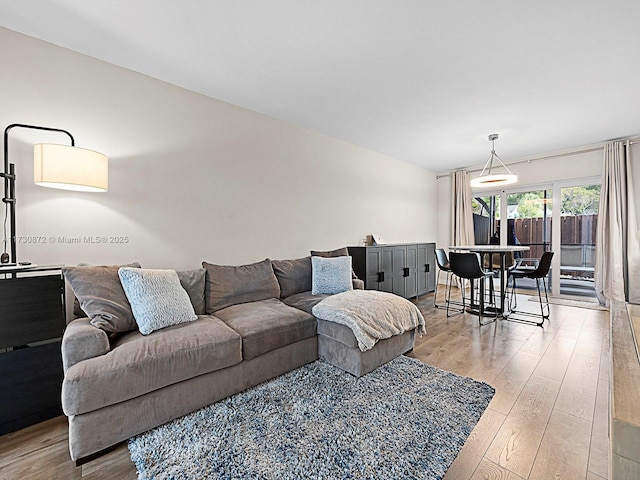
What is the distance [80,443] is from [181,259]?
5.28 ft

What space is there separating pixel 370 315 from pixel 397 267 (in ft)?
7.38

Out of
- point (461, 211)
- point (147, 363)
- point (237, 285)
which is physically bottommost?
point (147, 363)

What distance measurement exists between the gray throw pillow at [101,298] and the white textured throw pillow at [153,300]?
0.17ft

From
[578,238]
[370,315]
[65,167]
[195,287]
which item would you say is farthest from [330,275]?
[578,238]

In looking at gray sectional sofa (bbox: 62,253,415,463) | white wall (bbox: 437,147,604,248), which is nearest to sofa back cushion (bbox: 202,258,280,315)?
gray sectional sofa (bbox: 62,253,415,463)

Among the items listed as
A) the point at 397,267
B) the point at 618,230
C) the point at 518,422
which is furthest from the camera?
the point at 397,267

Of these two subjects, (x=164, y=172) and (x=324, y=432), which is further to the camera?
(x=164, y=172)

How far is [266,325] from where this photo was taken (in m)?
2.19

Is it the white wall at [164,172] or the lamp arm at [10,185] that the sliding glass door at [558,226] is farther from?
the lamp arm at [10,185]

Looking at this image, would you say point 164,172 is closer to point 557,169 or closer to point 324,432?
point 324,432

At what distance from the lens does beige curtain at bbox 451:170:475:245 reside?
593 centimetres

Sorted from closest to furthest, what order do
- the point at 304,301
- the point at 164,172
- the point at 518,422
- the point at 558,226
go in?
the point at 518,422 < the point at 164,172 < the point at 304,301 < the point at 558,226

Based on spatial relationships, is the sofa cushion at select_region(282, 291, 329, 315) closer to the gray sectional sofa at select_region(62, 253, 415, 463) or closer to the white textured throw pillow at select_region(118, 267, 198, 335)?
the gray sectional sofa at select_region(62, 253, 415, 463)

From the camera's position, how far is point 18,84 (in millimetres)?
2057
